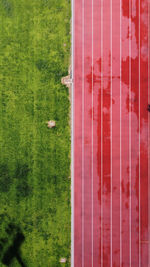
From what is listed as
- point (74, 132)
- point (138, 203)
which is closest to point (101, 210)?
point (138, 203)

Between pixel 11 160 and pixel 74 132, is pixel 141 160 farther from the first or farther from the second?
pixel 11 160

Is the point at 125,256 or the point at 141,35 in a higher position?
the point at 141,35

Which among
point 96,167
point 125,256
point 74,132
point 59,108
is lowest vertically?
point 125,256
